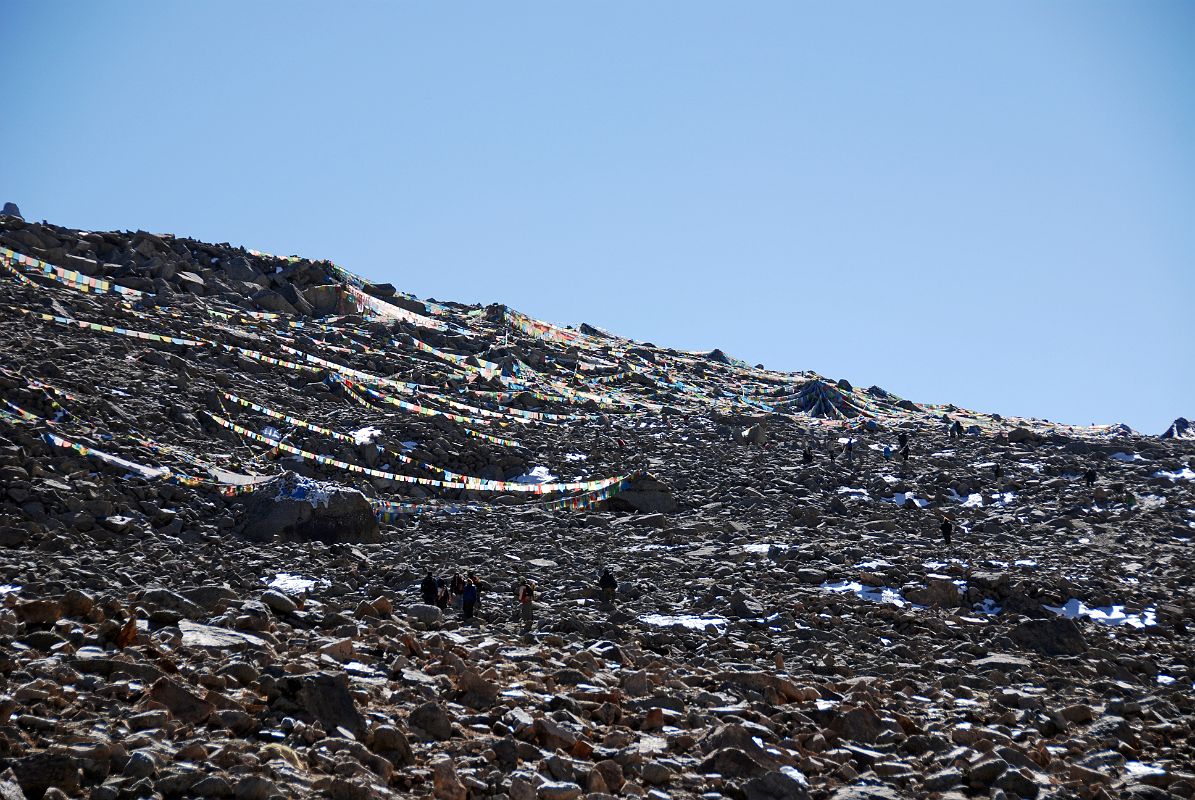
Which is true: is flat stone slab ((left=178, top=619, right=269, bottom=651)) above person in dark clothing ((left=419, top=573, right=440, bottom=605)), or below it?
below

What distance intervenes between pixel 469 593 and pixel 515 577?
349cm

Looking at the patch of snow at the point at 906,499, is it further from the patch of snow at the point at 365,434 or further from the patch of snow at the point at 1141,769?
the patch of snow at the point at 1141,769

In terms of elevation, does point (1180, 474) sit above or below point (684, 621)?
above

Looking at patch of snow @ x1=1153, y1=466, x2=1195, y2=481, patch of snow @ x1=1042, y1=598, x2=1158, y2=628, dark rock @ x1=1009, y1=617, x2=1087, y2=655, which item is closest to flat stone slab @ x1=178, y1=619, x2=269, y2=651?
dark rock @ x1=1009, y1=617, x2=1087, y2=655

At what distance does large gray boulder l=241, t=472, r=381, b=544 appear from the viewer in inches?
839

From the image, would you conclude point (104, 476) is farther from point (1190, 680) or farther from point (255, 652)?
point (1190, 680)

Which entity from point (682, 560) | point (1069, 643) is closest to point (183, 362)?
point (682, 560)

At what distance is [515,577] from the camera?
19.8 metres

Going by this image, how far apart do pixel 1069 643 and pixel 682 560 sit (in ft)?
25.4

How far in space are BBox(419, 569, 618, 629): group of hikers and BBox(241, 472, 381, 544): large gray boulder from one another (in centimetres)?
391

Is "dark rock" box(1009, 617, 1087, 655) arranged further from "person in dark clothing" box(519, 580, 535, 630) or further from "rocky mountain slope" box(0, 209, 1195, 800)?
"person in dark clothing" box(519, 580, 535, 630)

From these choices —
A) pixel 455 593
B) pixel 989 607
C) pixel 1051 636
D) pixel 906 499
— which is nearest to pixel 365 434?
pixel 455 593

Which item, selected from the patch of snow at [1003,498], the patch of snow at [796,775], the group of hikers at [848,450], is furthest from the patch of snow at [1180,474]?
the patch of snow at [796,775]

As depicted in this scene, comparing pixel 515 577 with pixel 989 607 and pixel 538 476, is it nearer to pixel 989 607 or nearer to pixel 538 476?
pixel 989 607
